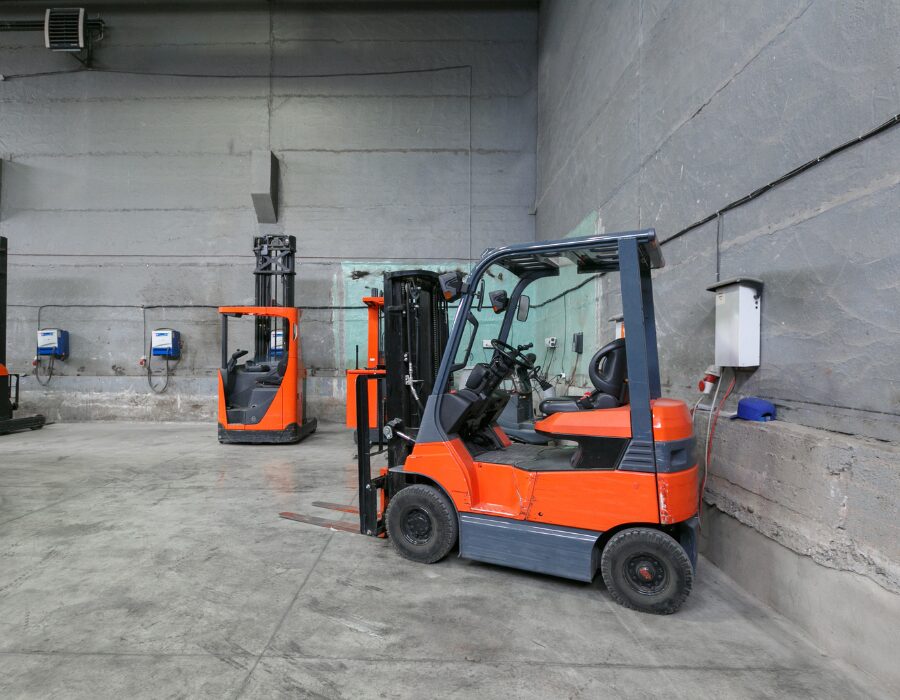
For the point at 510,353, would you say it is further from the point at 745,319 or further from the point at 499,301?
the point at 745,319

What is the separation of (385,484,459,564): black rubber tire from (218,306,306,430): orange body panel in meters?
5.08

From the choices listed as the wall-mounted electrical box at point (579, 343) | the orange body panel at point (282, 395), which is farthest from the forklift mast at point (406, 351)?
the orange body panel at point (282, 395)

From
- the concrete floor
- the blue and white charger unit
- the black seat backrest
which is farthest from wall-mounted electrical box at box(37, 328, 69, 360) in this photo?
the black seat backrest

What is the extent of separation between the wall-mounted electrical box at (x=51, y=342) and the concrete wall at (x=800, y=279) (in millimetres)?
11716

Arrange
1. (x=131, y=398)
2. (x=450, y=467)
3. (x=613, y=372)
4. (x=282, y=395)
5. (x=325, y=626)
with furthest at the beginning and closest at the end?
(x=131, y=398)
(x=282, y=395)
(x=450, y=467)
(x=613, y=372)
(x=325, y=626)

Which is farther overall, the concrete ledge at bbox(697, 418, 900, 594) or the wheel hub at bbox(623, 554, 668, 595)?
the wheel hub at bbox(623, 554, 668, 595)

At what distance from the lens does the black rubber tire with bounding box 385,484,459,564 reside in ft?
9.97

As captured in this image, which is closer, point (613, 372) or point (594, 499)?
point (594, 499)

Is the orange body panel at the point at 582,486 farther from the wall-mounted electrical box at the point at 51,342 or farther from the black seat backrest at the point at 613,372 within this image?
the wall-mounted electrical box at the point at 51,342

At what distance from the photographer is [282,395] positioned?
25.4 feet

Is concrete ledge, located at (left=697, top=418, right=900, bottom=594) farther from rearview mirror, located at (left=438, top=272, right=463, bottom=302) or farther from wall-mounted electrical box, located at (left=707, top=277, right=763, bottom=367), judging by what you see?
rearview mirror, located at (left=438, top=272, right=463, bottom=302)

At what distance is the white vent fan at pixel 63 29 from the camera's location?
32.1ft

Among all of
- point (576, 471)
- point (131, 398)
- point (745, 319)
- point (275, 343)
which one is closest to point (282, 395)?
point (275, 343)

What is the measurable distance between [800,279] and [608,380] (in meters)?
1.17
